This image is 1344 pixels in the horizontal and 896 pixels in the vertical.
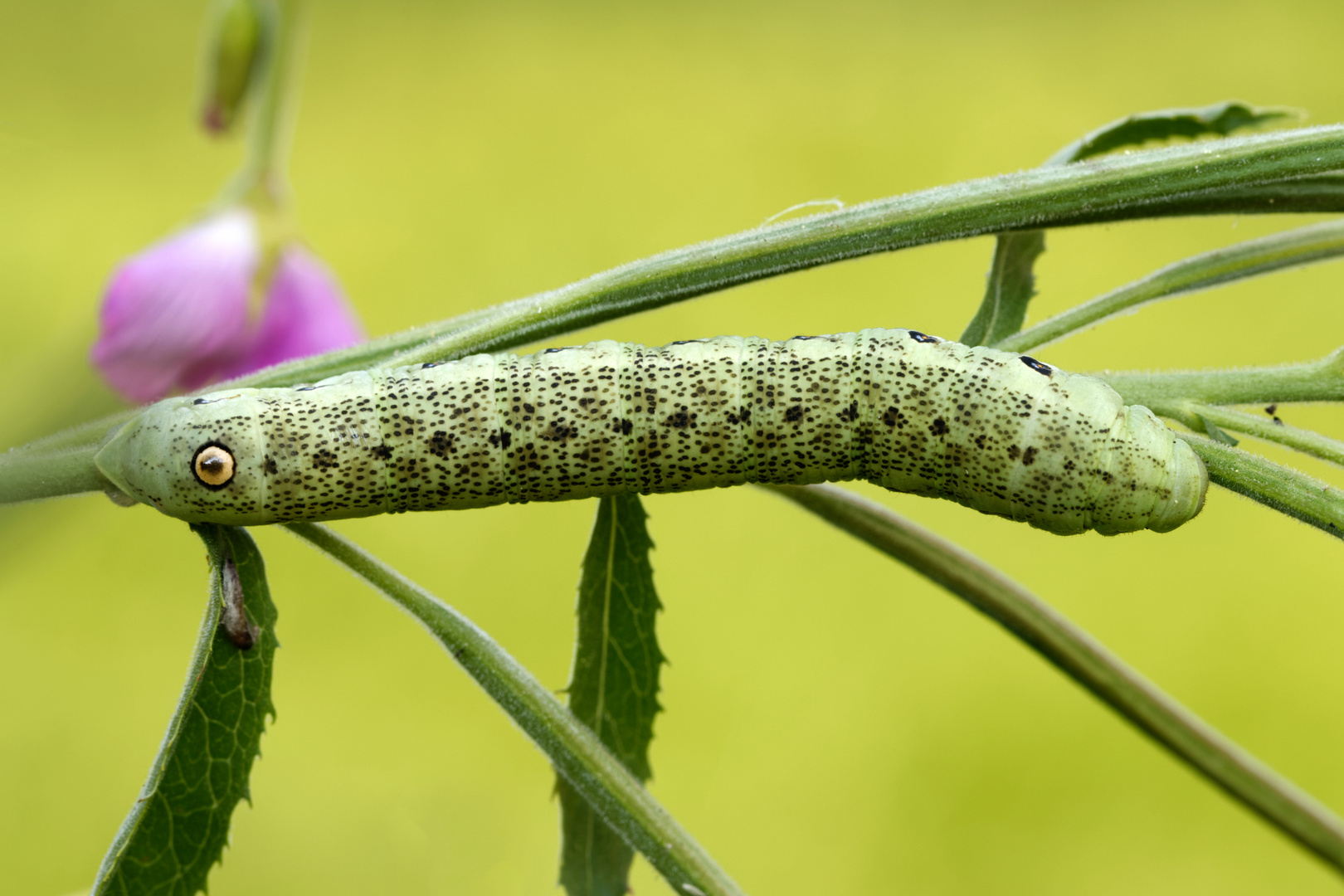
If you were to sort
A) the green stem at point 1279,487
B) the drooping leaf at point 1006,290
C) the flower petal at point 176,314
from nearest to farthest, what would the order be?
1. the green stem at point 1279,487
2. the drooping leaf at point 1006,290
3. the flower petal at point 176,314

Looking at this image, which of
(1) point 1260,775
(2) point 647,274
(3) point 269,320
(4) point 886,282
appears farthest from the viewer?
(4) point 886,282

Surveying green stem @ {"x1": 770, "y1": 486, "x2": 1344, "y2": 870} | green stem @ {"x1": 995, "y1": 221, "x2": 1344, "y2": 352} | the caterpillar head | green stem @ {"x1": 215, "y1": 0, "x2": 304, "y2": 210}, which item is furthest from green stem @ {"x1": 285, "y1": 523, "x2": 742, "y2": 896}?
green stem @ {"x1": 215, "y1": 0, "x2": 304, "y2": 210}

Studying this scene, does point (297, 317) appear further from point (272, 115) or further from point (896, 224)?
point (896, 224)

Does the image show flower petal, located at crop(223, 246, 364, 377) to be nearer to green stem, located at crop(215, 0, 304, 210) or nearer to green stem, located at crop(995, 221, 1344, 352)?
green stem, located at crop(215, 0, 304, 210)

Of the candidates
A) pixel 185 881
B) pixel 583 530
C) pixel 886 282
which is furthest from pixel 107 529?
pixel 185 881

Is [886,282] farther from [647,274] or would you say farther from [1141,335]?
[647,274]

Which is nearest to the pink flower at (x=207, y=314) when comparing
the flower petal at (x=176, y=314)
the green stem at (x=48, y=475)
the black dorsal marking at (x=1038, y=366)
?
the flower petal at (x=176, y=314)

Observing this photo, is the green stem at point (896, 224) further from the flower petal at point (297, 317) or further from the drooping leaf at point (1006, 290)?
the flower petal at point (297, 317)
